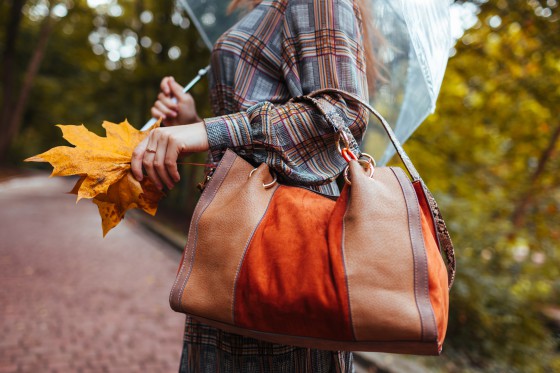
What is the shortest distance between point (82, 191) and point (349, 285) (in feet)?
2.26

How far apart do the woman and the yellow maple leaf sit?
6 centimetres

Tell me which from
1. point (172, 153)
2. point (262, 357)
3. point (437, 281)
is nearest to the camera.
Result: point (437, 281)

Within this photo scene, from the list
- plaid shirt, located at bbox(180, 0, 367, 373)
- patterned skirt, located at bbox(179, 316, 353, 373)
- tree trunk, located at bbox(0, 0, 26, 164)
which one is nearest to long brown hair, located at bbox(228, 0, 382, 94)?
plaid shirt, located at bbox(180, 0, 367, 373)

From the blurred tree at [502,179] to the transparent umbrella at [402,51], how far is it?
8.03 feet

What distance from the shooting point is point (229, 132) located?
1.10 meters

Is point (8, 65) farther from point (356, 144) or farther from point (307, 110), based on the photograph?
point (356, 144)

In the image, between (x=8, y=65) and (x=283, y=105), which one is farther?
(x=8, y=65)

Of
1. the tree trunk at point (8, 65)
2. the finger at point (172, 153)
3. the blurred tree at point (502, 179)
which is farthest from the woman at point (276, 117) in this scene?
the tree trunk at point (8, 65)

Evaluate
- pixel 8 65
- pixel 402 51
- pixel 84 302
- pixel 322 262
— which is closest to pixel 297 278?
pixel 322 262

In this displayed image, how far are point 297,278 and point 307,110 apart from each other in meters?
0.44

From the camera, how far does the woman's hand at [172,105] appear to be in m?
1.58

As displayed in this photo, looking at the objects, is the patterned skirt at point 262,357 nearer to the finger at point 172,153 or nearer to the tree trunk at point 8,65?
the finger at point 172,153

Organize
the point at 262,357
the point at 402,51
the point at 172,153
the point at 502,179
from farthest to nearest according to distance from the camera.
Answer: the point at 502,179
the point at 402,51
the point at 262,357
the point at 172,153

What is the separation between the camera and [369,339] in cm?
85
